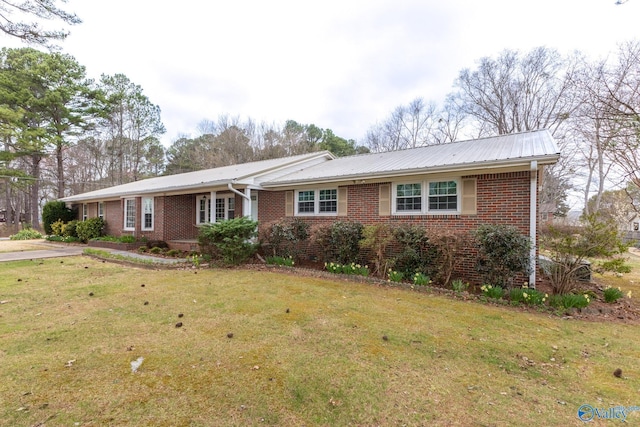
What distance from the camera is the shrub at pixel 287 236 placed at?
9.27 meters

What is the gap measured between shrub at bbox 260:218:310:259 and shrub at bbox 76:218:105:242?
480 inches

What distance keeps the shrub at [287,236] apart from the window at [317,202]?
3.14 ft

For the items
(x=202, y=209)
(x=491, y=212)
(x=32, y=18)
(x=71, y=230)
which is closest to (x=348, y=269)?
(x=491, y=212)

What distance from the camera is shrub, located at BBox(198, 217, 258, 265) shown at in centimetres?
920

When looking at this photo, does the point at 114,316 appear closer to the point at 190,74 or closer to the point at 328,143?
the point at 190,74

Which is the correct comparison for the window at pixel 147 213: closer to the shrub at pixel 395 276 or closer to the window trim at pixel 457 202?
the shrub at pixel 395 276

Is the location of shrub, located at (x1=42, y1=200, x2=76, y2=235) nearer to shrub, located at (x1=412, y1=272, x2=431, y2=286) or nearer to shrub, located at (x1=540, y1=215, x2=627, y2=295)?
shrub, located at (x1=412, y1=272, x2=431, y2=286)

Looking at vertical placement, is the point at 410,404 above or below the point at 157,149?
below

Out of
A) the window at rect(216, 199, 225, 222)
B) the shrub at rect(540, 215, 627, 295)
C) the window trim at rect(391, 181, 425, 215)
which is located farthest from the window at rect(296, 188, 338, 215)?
the shrub at rect(540, 215, 627, 295)

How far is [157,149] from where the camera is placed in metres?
31.8

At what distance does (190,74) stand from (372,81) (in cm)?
1105

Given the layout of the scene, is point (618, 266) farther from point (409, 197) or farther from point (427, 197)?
point (409, 197)

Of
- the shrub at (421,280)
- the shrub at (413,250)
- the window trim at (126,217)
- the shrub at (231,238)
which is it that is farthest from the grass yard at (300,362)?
the window trim at (126,217)

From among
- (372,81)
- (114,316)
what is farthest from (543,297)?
(372,81)
